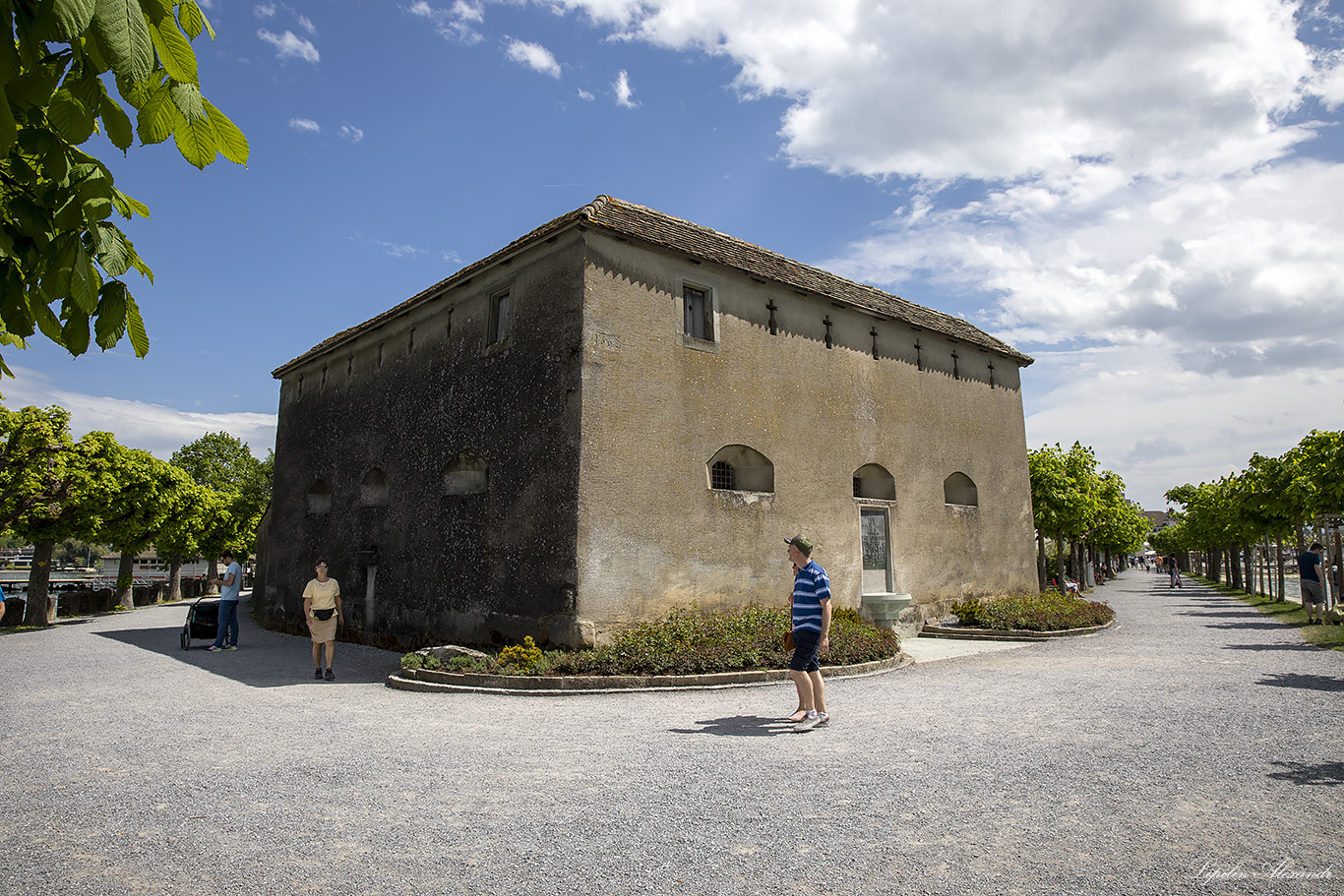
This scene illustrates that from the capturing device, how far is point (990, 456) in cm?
1897

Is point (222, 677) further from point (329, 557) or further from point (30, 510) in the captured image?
point (30, 510)

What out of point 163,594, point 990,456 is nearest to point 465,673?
point 990,456

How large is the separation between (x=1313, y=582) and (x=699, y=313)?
51.5 ft

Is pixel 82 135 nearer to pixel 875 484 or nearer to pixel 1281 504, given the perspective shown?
pixel 875 484

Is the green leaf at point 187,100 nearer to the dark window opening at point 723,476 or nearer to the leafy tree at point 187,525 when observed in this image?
the dark window opening at point 723,476

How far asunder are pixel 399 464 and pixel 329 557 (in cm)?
380

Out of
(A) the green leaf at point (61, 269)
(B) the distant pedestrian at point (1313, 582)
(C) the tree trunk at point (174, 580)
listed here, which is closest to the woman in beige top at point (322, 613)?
(A) the green leaf at point (61, 269)

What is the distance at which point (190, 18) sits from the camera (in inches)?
93.4

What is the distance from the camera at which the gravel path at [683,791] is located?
3.85m

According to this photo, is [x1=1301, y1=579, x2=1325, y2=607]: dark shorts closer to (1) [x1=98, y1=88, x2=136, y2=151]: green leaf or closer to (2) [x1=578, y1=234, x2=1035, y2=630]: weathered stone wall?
(2) [x1=578, y1=234, x2=1035, y2=630]: weathered stone wall

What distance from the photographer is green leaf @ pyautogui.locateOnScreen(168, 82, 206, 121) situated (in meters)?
2.22

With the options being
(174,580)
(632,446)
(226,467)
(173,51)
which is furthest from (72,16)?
(226,467)

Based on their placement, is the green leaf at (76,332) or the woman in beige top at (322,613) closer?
the green leaf at (76,332)

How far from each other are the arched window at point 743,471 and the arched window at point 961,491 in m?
6.64
